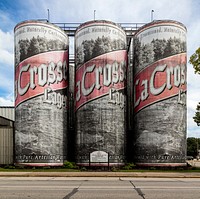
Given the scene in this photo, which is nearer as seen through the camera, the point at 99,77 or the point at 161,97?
the point at 99,77

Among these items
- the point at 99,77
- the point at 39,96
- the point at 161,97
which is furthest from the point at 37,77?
the point at 161,97

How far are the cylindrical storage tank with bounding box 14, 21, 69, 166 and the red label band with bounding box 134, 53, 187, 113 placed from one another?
1013 centimetres

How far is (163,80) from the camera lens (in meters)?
38.8

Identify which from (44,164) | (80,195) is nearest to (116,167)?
(44,164)

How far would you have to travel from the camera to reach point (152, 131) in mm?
38688

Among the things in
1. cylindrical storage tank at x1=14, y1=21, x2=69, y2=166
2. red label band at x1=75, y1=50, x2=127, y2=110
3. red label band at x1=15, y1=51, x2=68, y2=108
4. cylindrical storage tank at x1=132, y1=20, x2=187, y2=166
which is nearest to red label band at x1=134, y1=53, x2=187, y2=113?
cylindrical storage tank at x1=132, y1=20, x2=187, y2=166

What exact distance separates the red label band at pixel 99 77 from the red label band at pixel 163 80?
3079 millimetres

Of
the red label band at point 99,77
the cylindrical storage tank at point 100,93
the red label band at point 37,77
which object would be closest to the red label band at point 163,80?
the cylindrical storage tank at point 100,93

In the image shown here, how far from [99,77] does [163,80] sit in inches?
299

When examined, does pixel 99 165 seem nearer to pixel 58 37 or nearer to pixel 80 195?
pixel 58 37

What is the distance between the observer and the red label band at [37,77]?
38750 mm

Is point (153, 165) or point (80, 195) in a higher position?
point (80, 195)

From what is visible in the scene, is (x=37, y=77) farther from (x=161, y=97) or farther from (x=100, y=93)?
(x=161, y=97)

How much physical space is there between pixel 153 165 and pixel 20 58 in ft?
66.6
